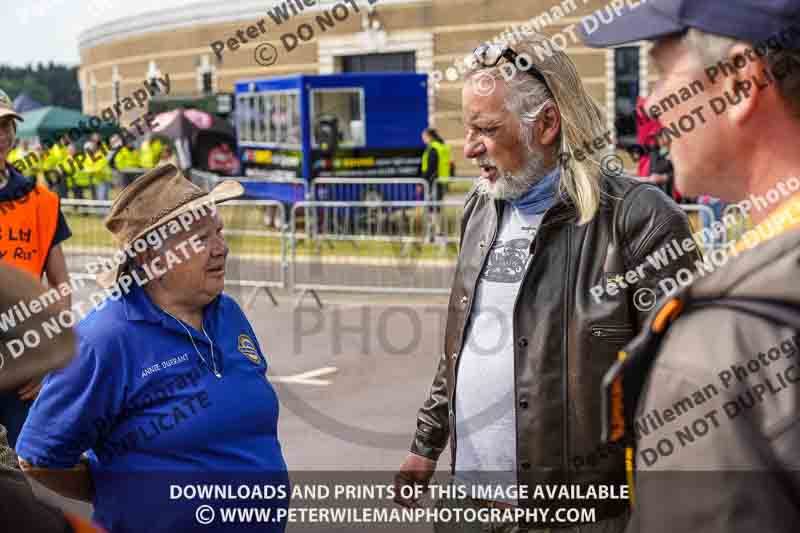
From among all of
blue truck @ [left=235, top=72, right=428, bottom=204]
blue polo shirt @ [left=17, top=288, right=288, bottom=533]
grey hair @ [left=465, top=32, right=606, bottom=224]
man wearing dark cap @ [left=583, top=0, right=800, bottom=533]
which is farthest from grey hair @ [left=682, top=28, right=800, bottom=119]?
blue truck @ [left=235, top=72, right=428, bottom=204]

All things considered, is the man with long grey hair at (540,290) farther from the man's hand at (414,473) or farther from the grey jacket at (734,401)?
the grey jacket at (734,401)

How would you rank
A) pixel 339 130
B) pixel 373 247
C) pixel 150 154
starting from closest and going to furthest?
pixel 373 247 → pixel 339 130 → pixel 150 154

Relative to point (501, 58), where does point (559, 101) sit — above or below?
below

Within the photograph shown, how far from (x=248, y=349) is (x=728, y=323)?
7.47ft

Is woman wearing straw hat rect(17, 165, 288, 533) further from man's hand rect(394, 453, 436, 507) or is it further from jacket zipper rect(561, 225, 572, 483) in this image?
jacket zipper rect(561, 225, 572, 483)

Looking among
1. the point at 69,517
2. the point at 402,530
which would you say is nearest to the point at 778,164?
the point at 69,517

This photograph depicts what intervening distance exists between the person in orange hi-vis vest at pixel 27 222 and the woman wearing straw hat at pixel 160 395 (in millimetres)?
1607

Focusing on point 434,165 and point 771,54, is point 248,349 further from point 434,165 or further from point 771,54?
point 434,165

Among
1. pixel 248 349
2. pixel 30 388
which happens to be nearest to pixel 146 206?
pixel 248 349

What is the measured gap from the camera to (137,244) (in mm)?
3193

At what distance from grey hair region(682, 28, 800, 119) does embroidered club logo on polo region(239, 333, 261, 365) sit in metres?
2.13

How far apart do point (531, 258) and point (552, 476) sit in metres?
0.60

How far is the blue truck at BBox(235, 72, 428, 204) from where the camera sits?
66.8 feet

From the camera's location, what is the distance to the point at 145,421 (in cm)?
302
